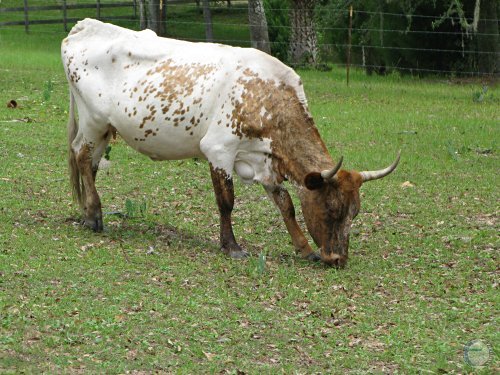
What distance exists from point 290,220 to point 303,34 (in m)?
17.8

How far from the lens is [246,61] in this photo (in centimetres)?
1004

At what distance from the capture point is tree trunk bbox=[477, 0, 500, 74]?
77.0ft

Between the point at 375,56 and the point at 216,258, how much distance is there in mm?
18782

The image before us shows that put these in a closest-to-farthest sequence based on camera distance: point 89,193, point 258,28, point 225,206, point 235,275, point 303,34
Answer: point 235,275 < point 225,206 < point 89,193 < point 258,28 < point 303,34

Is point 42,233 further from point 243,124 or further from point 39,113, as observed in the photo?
point 39,113

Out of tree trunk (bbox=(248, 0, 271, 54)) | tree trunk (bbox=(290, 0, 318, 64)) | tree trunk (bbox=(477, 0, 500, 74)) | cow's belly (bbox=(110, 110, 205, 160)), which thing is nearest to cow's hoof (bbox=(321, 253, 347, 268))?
cow's belly (bbox=(110, 110, 205, 160))

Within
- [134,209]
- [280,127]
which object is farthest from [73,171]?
[280,127]

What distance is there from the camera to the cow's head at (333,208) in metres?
9.45

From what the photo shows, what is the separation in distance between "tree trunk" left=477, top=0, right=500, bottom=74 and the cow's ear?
15013 mm

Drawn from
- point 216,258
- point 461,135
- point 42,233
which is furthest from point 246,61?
point 461,135

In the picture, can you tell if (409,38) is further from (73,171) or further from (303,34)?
(73,171)

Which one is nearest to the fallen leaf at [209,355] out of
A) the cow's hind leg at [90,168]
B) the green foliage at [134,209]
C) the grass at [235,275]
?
the grass at [235,275]

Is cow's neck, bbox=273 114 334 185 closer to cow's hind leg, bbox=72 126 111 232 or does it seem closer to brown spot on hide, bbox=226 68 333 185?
brown spot on hide, bbox=226 68 333 185

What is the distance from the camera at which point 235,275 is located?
918cm
